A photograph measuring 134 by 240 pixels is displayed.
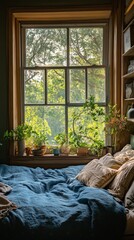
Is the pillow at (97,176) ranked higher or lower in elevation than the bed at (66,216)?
higher

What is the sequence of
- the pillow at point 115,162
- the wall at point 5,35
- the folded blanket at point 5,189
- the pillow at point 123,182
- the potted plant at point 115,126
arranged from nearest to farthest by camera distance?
the pillow at point 123,182
the folded blanket at point 5,189
the pillow at point 115,162
the potted plant at point 115,126
the wall at point 5,35

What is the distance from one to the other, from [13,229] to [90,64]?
267 centimetres

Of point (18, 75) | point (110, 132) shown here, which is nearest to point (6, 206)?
point (110, 132)

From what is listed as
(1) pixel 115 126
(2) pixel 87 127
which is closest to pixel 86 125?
(2) pixel 87 127

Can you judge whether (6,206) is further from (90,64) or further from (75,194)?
(90,64)

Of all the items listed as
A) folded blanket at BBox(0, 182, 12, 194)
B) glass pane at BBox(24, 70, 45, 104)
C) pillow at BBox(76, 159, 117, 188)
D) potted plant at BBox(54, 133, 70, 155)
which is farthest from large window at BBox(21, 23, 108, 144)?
folded blanket at BBox(0, 182, 12, 194)

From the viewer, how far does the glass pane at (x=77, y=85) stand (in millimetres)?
3750

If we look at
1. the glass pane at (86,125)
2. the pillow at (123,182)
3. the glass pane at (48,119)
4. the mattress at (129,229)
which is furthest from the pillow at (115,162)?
the glass pane at (48,119)

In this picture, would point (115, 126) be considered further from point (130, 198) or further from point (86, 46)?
point (130, 198)

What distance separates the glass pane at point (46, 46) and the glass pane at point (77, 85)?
232 millimetres

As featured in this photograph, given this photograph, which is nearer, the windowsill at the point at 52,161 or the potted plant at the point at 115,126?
the potted plant at the point at 115,126

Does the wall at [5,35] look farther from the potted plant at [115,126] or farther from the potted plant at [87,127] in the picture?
the potted plant at [115,126]

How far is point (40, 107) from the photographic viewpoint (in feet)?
12.4

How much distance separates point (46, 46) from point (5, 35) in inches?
23.7
